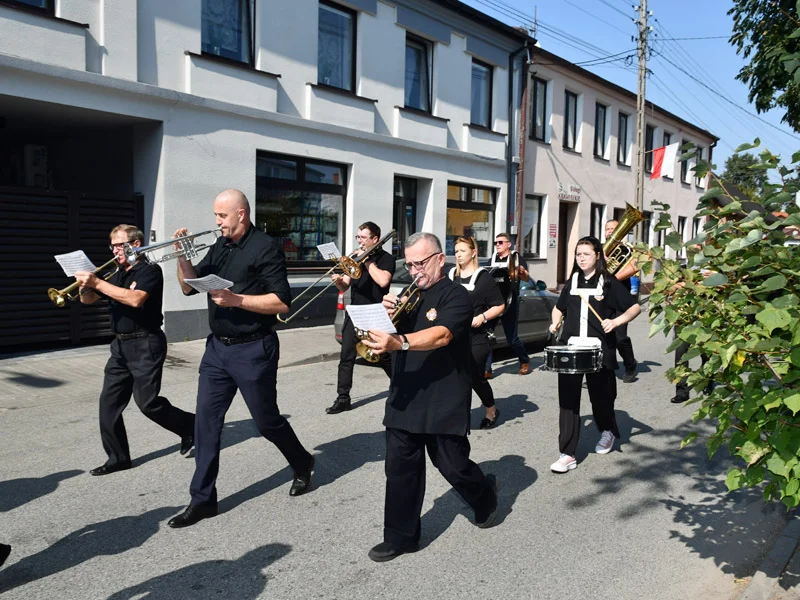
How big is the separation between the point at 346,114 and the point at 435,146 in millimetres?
2805

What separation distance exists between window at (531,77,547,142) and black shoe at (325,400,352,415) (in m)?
14.6

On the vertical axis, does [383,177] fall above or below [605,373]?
above

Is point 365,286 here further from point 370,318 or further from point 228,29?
point 228,29

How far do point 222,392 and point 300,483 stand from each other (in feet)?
2.93

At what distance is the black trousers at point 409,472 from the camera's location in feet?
12.8

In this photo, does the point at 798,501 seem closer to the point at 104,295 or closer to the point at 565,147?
the point at 104,295

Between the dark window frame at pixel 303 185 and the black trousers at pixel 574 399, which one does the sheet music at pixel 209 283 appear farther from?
the dark window frame at pixel 303 185

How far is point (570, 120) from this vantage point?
2227cm

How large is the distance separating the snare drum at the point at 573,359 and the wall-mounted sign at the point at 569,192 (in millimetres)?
16850

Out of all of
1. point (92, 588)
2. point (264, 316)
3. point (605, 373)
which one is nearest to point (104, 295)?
point (264, 316)

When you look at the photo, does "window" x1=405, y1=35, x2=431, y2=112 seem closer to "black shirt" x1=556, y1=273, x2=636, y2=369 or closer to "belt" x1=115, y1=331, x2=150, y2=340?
"black shirt" x1=556, y1=273, x2=636, y2=369

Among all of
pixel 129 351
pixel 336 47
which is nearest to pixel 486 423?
pixel 129 351

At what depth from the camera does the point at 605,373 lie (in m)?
5.72

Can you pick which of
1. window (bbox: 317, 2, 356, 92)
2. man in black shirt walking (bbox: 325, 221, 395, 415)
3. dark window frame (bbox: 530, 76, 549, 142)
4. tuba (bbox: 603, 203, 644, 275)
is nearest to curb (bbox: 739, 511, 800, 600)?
tuba (bbox: 603, 203, 644, 275)
